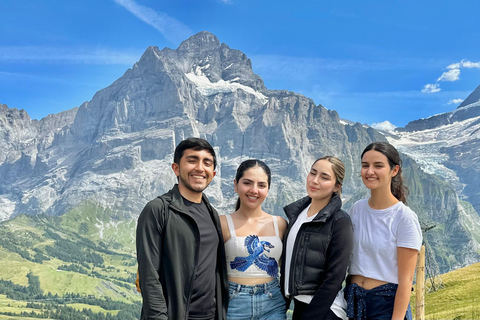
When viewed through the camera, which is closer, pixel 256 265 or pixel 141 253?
pixel 141 253

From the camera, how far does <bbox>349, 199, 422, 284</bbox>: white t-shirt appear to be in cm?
599

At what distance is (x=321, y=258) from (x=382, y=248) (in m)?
0.94

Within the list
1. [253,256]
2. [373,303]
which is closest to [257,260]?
[253,256]

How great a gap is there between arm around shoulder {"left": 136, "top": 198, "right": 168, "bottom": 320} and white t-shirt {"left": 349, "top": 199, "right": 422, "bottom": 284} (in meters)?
2.95

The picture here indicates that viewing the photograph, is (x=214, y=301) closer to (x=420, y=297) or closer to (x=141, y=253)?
(x=141, y=253)

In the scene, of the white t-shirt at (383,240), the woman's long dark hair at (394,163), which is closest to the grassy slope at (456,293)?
the woman's long dark hair at (394,163)

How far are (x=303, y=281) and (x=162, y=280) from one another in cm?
207

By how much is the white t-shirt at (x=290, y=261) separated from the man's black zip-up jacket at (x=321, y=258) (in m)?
0.09

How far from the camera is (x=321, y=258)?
6.05 m

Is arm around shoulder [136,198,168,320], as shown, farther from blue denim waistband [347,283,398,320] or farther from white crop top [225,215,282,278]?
blue denim waistband [347,283,398,320]

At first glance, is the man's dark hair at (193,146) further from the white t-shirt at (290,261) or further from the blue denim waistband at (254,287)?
the blue denim waistband at (254,287)

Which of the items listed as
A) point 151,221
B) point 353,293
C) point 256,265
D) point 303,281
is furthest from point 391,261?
point 151,221

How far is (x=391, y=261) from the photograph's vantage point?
6.13 m

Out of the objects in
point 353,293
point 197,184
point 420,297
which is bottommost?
point 420,297
